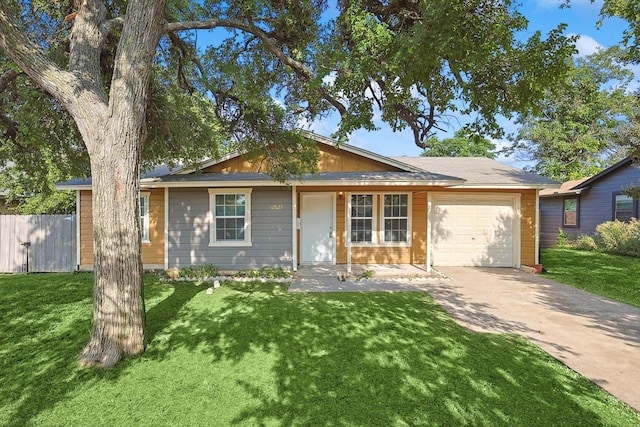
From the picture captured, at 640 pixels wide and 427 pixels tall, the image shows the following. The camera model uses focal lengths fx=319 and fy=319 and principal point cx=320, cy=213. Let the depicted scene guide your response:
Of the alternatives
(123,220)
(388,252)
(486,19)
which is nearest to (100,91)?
(123,220)

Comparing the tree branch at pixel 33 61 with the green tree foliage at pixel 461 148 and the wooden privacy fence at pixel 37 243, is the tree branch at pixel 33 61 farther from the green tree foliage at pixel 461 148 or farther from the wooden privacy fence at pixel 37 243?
the green tree foliage at pixel 461 148

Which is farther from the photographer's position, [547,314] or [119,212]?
[547,314]

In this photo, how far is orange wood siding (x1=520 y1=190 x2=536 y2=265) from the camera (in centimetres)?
1016

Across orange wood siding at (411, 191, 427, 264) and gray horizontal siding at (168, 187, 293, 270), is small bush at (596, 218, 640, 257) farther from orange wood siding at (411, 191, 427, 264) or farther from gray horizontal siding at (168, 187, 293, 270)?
gray horizontal siding at (168, 187, 293, 270)

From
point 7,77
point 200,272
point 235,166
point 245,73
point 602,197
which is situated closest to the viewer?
point 7,77

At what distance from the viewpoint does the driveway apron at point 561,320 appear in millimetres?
3754

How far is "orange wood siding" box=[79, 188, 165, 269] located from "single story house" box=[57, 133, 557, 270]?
0.10 ft

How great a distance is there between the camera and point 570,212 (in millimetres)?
18172

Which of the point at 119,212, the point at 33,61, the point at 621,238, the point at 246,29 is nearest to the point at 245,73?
the point at 246,29

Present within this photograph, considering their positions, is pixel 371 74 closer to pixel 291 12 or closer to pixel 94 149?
pixel 291 12

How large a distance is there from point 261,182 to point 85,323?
4817 millimetres

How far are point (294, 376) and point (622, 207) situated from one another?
1870cm

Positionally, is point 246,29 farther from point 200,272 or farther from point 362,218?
point 362,218

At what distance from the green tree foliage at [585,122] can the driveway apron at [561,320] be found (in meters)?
20.6
